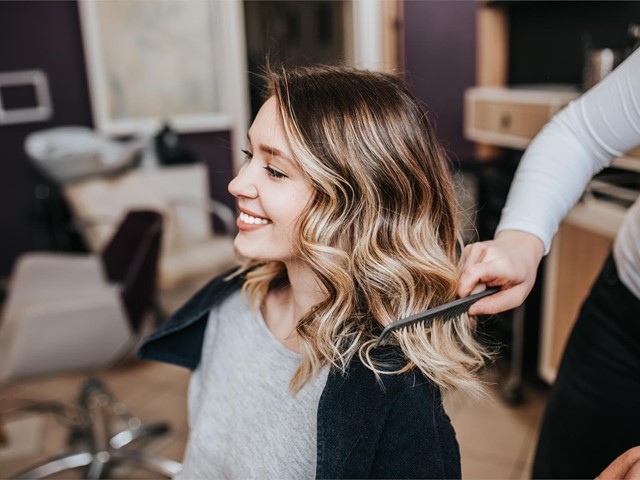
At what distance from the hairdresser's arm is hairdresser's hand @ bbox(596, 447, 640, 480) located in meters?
0.23

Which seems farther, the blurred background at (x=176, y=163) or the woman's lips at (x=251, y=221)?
the blurred background at (x=176, y=163)

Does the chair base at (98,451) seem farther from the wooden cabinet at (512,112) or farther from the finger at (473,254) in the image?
the wooden cabinet at (512,112)

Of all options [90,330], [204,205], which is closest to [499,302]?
[90,330]

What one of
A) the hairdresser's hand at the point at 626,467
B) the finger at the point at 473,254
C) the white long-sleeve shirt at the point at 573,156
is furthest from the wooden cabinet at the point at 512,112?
the hairdresser's hand at the point at 626,467

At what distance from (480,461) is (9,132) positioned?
3141mm

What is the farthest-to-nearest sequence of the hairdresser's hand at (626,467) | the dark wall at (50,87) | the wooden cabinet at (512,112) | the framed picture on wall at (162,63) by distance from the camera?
the framed picture on wall at (162,63) → the dark wall at (50,87) → the wooden cabinet at (512,112) → the hairdresser's hand at (626,467)

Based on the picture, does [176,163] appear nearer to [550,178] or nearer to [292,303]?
[292,303]

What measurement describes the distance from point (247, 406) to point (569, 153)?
63cm

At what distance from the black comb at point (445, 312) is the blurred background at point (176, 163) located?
0.52 feet

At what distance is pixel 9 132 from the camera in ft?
12.1

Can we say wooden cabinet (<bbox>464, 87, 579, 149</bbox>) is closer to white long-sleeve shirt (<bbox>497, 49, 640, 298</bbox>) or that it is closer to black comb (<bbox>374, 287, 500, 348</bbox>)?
white long-sleeve shirt (<bbox>497, 49, 640, 298</bbox>)

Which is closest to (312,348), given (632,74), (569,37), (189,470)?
(189,470)

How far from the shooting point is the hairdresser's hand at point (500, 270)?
84cm

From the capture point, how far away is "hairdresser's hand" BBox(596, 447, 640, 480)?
0.66 m
